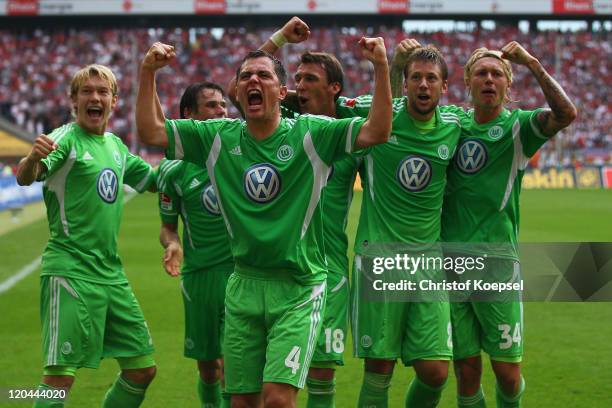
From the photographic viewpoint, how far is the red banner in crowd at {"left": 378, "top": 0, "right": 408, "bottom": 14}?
158ft

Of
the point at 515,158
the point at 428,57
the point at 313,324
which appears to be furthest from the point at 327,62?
the point at 313,324

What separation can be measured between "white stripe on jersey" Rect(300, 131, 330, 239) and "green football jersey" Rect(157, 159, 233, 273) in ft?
4.72

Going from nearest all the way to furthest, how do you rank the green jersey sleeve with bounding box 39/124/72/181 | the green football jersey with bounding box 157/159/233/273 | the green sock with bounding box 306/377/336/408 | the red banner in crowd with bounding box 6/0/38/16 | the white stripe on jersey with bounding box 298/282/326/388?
the white stripe on jersey with bounding box 298/282/326/388
the green jersey sleeve with bounding box 39/124/72/181
the green sock with bounding box 306/377/336/408
the green football jersey with bounding box 157/159/233/273
the red banner in crowd with bounding box 6/0/38/16

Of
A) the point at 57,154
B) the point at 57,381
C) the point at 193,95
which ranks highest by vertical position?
the point at 193,95

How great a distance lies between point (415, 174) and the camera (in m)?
5.42

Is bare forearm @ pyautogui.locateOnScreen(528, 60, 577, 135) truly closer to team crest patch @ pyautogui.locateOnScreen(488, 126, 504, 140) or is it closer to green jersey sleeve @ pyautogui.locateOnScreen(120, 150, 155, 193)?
team crest patch @ pyautogui.locateOnScreen(488, 126, 504, 140)

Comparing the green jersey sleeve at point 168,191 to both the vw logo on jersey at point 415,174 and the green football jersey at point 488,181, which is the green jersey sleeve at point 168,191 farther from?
the green football jersey at point 488,181

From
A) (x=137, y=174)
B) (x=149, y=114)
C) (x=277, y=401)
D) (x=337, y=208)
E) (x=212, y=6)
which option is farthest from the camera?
(x=212, y=6)

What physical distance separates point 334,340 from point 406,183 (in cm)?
102

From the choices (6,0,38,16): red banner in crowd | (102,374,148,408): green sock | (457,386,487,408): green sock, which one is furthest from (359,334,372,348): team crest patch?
(6,0,38,16): red banner in crowd

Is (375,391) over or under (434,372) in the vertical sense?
under

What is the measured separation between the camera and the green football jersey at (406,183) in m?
5.42

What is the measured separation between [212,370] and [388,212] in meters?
1.68

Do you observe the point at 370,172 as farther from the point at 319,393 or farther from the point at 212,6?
the point at 212,6
